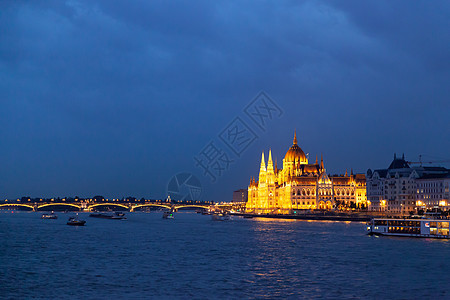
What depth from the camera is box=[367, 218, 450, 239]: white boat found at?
277ft

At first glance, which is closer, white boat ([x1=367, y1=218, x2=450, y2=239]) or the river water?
the river water

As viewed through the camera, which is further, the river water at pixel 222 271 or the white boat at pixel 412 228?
the white boat at pixel 412 228

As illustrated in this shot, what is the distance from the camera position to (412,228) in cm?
8750

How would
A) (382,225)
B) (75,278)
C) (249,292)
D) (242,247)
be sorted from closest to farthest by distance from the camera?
(249,292)
(75,278)
(242,247)
(382,225)

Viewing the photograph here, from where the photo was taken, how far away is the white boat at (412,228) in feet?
277

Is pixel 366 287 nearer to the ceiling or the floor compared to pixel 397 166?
nearer to the floor

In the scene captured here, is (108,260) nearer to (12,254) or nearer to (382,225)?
(12,254)

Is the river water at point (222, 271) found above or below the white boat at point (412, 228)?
below

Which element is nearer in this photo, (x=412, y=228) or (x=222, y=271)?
(x=222, y=271)

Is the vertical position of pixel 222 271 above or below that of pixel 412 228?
below

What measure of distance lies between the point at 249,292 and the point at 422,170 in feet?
524

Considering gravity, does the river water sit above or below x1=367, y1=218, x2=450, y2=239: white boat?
below

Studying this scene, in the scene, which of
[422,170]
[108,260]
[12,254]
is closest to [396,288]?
[108,260]

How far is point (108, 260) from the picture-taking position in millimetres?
55719
